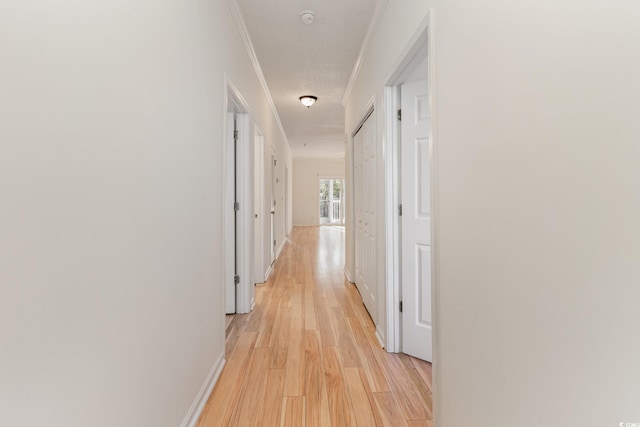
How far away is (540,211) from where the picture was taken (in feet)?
2.56

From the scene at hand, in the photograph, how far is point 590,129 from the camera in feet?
2.13

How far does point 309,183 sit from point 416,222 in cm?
921

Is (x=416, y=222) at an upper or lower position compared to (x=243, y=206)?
lower

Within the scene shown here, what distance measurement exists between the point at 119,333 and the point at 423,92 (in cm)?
212

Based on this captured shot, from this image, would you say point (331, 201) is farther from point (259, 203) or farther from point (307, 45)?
point (307, 45)

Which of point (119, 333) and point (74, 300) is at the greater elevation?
point (74, 300)

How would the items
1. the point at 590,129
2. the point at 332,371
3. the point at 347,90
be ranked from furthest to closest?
the point at 347,90
the point at 332,371
the point at 590,129

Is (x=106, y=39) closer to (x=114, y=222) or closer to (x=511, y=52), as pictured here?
(x=114, y=222)

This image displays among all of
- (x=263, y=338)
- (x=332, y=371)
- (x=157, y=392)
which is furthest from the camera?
(x=263, y=338)

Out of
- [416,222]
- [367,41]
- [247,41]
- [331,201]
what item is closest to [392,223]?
[416,222]

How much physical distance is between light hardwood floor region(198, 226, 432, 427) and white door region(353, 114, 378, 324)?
256 mm

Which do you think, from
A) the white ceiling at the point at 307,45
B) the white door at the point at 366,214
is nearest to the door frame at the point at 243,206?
the white ceiling at the point at 307,45

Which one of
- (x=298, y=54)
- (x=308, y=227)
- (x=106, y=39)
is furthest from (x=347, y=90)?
(x=308, y=227)

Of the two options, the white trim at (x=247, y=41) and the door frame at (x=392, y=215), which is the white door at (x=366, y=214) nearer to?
the door frame at (x=392, y=215)
